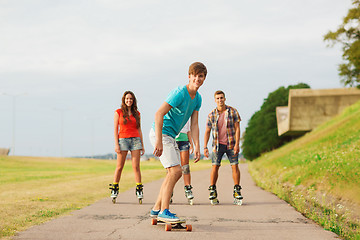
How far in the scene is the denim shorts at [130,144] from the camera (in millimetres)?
8547

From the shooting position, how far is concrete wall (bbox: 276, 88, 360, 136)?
41562mm

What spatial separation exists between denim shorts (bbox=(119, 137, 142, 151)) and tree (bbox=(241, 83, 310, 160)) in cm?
4584

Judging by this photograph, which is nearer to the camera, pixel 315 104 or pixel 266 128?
pixel 315 104

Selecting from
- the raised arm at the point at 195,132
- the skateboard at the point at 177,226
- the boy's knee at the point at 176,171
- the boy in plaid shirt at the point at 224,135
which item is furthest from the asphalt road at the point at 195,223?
the raised arm at the point at 195,132

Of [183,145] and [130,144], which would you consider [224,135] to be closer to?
[183,145]

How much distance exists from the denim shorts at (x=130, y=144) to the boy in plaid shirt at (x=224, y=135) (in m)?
1.40

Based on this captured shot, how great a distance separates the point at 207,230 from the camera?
17.9ft

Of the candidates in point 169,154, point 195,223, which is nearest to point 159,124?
point 169,154

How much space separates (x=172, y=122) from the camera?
5.62 metres

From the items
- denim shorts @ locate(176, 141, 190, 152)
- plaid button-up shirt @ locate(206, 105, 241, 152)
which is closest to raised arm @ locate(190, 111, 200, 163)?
denim shorts @ locate(176, 141, 190, 152)

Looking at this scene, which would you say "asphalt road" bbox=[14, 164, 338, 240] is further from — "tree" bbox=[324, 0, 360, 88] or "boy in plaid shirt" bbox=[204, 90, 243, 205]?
"tree" bbox=[324, 0, 360, 88]

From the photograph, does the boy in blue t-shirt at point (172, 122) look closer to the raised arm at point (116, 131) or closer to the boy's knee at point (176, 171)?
the boy's knee at point (176, 171)

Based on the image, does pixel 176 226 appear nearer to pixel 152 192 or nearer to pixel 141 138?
pixel 141 138

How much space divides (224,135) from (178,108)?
3.14 m
